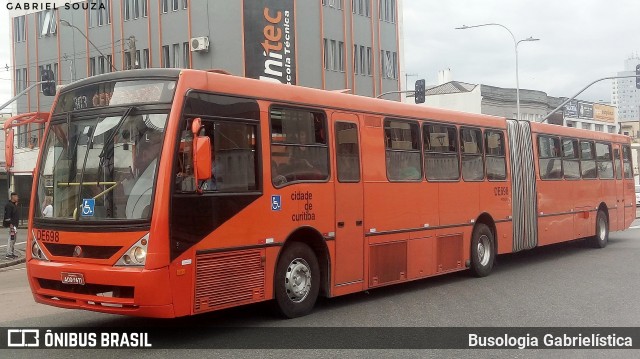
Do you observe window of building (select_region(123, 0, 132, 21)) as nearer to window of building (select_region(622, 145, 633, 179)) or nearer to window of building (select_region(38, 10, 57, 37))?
window of building (select_region(38, 10, 57, 37))

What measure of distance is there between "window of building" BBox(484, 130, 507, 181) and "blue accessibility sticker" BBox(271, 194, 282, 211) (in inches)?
259

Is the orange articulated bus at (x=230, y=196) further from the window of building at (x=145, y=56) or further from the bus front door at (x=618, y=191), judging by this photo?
the window of building at (x=145, y=56)

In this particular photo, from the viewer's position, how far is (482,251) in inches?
577

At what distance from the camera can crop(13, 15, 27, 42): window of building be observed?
53875mm

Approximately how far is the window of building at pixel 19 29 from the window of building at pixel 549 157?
45986mm

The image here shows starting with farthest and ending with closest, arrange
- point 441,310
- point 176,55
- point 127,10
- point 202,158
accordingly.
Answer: point 127,10
point 176,55
point 441,310
point 202,158

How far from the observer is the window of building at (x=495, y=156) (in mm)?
15047

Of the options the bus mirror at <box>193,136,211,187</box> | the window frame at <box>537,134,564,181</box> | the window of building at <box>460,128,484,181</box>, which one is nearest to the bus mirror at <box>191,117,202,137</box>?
the bus mirror at <box>193,136,211,187</box>

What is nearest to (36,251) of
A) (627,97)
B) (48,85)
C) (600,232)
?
(600,232)

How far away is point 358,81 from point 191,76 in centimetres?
4070

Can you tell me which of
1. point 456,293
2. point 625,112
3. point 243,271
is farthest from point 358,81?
point 625,112

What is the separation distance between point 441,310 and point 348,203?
2.03 meters

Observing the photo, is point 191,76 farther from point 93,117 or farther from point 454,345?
point 454,345

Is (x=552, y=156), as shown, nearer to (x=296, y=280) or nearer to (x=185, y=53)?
(x=296, y=280)
